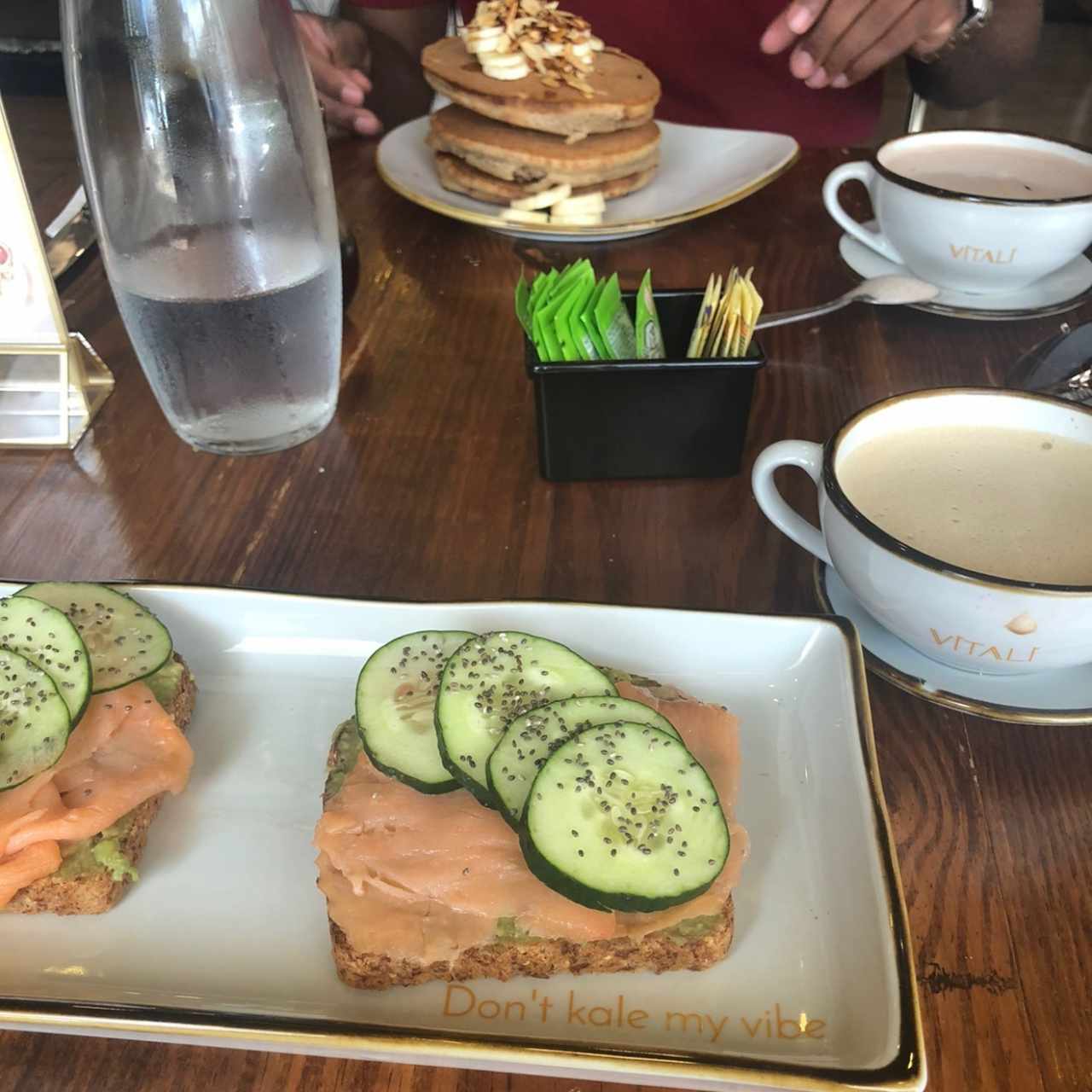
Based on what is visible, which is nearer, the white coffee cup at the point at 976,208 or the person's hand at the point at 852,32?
the white coffee cup at the point at 976,208

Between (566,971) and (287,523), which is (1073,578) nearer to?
(566,971)

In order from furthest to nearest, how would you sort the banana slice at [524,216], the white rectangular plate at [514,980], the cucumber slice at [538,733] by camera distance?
the banana slice at [524,216] < the cucumber slice at [538,733] < the white rectangular plate at [514,980]

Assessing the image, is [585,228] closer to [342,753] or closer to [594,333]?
[594,333]

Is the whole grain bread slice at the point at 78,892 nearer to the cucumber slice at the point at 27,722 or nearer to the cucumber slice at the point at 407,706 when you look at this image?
the cucumber slice at the point at 27,722

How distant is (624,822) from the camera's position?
68 centimetres

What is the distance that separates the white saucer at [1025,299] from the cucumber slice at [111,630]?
44.5 inches

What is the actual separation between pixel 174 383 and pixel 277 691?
0.41 m

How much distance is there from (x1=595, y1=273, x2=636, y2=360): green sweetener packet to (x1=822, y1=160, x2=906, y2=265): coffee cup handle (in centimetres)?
52

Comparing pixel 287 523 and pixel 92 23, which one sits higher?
pixel 92 23

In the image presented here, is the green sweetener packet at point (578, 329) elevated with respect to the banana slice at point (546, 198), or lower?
elevated

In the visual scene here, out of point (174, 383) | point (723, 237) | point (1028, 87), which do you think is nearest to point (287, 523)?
point (174, 383)

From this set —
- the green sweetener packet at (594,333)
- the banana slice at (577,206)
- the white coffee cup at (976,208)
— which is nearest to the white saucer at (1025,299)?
the white coffee cup at (976,208)

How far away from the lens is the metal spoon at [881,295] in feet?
4.43

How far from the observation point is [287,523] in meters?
1.08
